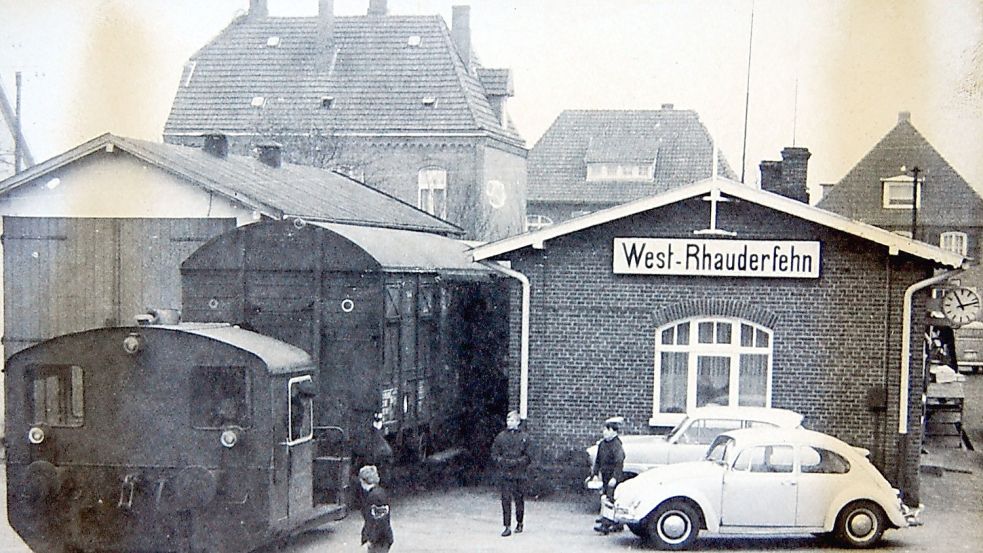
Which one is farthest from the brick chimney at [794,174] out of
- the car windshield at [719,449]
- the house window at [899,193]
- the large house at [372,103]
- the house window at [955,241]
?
the large house at [372,103]

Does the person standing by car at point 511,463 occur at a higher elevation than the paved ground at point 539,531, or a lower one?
higher

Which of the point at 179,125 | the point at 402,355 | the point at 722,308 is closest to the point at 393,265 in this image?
the point at 402,355

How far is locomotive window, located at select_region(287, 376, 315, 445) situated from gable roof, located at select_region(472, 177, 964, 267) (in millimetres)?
3747

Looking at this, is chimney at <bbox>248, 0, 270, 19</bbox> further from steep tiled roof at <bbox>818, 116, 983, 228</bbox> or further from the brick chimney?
steep tiled roof at <bbox>818, 116, 983, 228</bbox>

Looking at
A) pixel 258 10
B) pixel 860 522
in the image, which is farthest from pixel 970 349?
pixel 258 10

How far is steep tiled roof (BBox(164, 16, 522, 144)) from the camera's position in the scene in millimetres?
18219

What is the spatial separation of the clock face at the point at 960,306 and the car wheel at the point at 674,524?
648 cm

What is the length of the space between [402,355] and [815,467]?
516 centimetres

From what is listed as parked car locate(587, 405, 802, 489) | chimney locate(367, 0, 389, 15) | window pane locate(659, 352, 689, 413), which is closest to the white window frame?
chimney locate(367, 0, 389, 15)

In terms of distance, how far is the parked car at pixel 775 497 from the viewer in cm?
1067

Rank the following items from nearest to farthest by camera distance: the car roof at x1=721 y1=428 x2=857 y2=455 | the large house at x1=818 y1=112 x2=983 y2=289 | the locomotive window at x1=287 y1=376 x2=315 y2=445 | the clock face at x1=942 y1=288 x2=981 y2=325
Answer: the locomotive window at x1=287 y1=376 x2=315 y2=445 → the car roof at x1=721 y1=428 x2=857 y2=455 → the large house at x1=818 y1=112 x2=983 y2=289 → the clock face at x1=942 y1=288 x2=981 y2=325

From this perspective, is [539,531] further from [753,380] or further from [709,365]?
[753,380]

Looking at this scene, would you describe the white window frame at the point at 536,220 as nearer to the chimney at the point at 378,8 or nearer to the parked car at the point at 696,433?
the chimney at the point at 378,8

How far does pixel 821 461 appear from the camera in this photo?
35.3 feet
